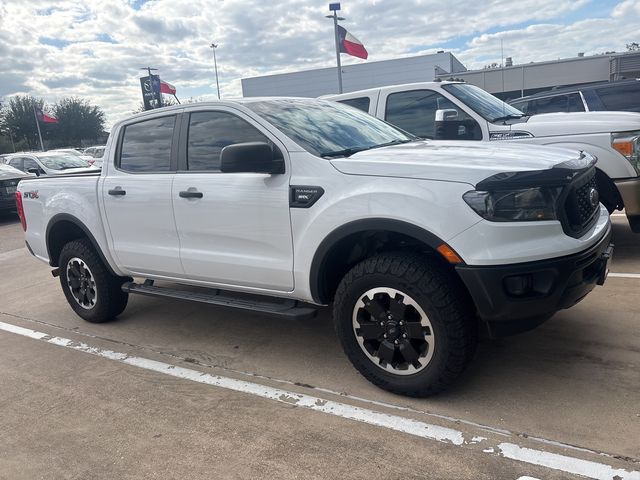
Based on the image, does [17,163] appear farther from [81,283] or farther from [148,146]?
[148,146]

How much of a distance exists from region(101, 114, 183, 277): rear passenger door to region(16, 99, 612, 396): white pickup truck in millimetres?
14

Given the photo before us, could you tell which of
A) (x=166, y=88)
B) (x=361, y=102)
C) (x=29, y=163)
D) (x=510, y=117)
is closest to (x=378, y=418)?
(x=510, y=117)

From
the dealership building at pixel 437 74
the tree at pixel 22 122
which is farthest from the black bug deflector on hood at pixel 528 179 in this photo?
the tree at pixel 22 122

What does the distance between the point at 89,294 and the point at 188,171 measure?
6.08 feet

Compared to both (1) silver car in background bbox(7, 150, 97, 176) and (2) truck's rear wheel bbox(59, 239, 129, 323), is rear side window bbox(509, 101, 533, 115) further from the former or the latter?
(1) silver car in background bbox(7, 150, 97, 176)

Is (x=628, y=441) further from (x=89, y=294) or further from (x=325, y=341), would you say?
(x=89, y=294)

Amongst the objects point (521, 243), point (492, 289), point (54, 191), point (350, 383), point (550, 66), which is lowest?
point (350, 383)

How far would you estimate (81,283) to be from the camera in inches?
202

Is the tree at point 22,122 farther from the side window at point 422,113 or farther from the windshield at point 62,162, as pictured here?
the side window at point 422,113

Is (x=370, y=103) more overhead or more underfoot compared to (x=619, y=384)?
more overhead

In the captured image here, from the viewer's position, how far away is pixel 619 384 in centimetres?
317

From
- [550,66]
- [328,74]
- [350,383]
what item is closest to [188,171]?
[350,383]

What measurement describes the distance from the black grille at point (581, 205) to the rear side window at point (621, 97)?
6255 millimetres

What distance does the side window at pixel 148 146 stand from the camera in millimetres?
4336
